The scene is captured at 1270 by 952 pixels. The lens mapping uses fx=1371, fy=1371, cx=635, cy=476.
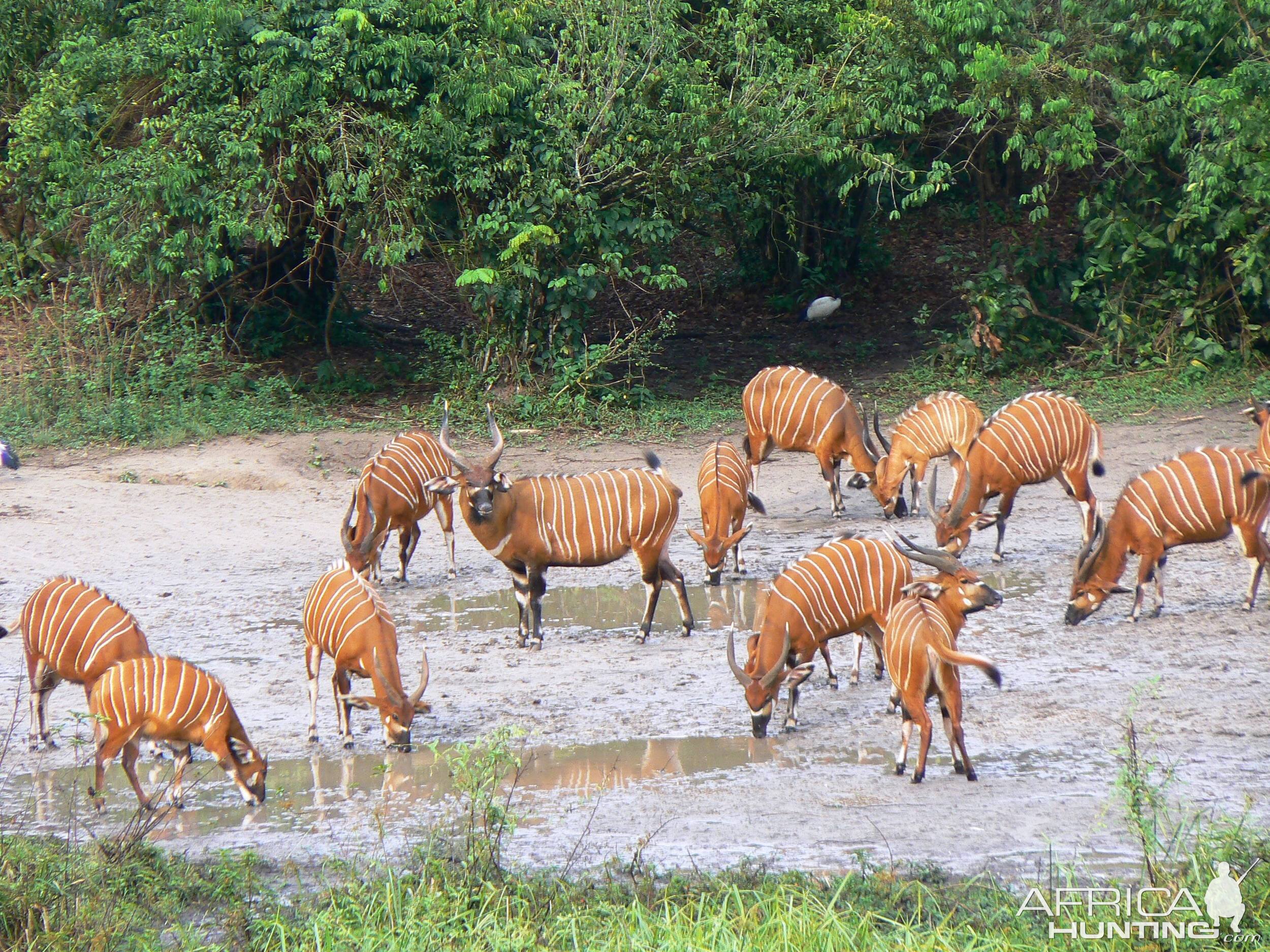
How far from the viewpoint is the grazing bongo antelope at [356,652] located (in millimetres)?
6504

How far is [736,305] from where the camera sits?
61.8ft

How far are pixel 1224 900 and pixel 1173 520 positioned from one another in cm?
418

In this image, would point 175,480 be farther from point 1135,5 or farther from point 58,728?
point 1135,5

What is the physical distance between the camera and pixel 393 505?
927 cm

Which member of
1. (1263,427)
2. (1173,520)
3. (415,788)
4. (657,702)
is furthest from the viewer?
(1263,427)

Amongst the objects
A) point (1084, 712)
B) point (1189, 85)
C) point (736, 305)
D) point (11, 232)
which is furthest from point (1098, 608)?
point (11, 232)

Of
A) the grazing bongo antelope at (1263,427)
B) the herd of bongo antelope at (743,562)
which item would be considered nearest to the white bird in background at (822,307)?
the herd of bongo antelope at (743,562)

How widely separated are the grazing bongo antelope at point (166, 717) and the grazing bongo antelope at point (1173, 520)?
4836 millimetres

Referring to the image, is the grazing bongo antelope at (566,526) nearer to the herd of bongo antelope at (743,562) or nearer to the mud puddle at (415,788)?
the herd of bongo antelope at (743,562)

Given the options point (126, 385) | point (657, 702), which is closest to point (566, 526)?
point (657, 702)

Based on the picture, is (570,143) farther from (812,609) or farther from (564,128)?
(812,609)

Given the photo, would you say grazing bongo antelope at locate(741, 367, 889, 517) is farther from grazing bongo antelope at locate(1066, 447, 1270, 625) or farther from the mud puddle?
the mud puddle

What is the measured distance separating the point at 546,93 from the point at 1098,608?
789 cm

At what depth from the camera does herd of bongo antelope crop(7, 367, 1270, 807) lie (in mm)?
5961
